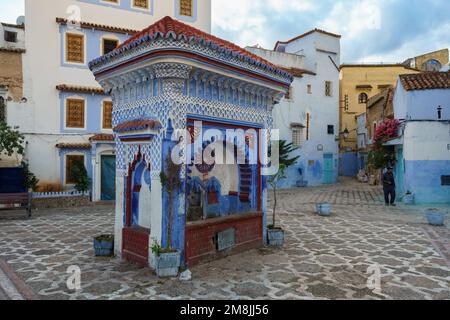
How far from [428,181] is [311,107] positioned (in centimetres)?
1244

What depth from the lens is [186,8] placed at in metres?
20.1

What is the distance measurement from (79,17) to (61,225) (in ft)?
35.5

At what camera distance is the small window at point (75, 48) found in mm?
17031

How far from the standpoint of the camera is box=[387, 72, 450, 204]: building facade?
15.8 metres

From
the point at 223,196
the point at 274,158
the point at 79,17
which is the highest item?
the point at 79,17

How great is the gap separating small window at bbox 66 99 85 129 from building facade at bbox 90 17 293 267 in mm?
10434

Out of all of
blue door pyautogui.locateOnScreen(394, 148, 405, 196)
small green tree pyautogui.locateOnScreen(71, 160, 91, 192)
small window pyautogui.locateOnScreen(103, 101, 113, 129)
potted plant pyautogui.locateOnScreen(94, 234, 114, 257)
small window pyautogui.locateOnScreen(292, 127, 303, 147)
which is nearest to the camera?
potted plant pyautogui.locateOnScreen(94, 234, 114, 257)

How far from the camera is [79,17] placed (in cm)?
1730

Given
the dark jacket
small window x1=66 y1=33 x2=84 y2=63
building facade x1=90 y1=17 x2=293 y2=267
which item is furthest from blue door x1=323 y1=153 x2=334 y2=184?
building facade x1=90 y1=17 x2=293 y2=267

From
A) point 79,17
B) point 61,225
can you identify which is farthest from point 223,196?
point 79,17

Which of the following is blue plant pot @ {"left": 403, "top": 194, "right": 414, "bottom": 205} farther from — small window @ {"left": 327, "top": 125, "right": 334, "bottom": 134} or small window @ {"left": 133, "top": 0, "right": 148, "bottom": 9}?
small window @ {"left": 133, "top": 0, "right": 148, "bottom": 9}

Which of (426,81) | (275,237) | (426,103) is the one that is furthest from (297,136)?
(275,237)
